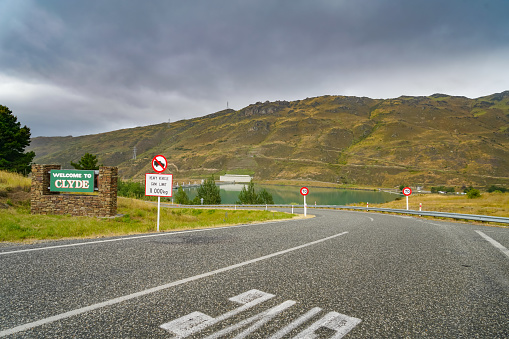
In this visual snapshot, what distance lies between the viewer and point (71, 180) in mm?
14508

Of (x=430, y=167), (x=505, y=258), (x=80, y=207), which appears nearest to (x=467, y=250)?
(x=505, y=258)

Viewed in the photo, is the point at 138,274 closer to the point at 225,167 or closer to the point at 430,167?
the point at 430,167

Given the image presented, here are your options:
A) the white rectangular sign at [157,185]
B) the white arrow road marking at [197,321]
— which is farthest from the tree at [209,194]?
the white arrow road marking at [197,321]

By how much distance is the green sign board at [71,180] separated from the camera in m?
14.5

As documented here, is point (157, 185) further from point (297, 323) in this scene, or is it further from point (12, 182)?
point (12, 182)

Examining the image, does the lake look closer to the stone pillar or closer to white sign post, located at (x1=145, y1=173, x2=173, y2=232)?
the stone pillar

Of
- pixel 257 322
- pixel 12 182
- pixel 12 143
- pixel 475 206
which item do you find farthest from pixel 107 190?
pixel 475 206

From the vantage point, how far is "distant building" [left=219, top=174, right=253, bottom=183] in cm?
14594

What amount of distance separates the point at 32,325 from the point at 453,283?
18.2 ft

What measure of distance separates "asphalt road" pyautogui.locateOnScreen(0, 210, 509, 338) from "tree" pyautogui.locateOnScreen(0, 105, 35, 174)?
3049cm

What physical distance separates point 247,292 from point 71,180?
14.3 meters

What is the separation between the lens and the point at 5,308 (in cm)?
308

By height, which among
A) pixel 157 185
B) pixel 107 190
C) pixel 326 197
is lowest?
pixel 326 197

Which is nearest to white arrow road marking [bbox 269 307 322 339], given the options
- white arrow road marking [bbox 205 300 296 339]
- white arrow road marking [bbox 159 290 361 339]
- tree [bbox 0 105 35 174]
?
white arrow road marking [bbox 159 290 361 339]
